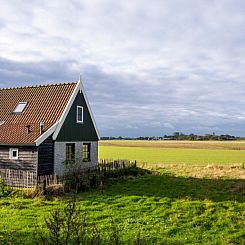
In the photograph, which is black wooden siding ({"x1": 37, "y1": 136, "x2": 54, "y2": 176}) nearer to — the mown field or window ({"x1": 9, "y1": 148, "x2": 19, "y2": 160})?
window ({"x1": 9, "y1": 148, "x2": 19, "y2": 160})

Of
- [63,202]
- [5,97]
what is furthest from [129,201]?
[5,97]

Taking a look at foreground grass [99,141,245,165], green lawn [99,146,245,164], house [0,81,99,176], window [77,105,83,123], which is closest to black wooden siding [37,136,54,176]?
house [0,81,99,176]

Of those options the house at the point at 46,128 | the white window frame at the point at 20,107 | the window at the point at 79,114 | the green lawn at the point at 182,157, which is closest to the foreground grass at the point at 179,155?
the green lawn at the point at 182,157

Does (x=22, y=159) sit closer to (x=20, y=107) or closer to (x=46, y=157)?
(x=46, y=157)

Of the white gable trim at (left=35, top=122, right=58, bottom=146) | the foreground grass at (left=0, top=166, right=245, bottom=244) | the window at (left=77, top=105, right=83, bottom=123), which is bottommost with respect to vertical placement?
the foreground grass at (left=0, top=166, right=245, bottom=244)

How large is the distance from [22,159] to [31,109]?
508 cm

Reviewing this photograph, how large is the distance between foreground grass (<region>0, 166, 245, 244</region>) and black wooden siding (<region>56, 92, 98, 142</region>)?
5.98 metres

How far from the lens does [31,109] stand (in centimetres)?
2705

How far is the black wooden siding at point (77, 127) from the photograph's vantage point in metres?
25.8

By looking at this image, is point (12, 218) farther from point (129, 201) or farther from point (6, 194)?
point (129, 201)

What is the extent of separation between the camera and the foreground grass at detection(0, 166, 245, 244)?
1258 cm

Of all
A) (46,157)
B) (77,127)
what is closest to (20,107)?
(77,127)

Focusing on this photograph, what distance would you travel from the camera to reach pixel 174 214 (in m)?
15.5

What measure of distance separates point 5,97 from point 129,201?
16538mm
